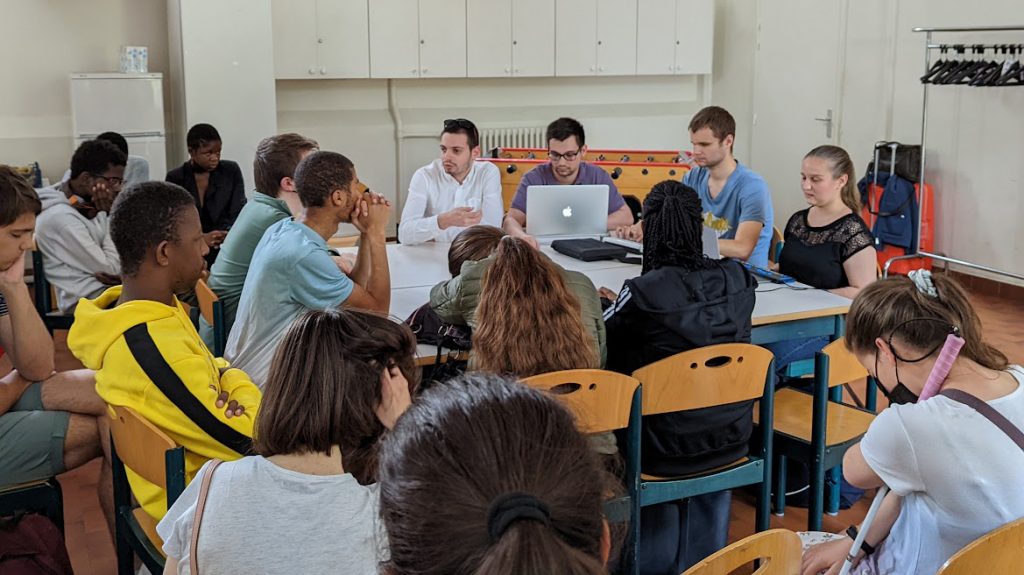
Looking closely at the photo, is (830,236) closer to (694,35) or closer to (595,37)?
(595,37)

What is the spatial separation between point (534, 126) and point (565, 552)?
7.80 m

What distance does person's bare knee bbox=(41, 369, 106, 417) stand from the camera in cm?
278

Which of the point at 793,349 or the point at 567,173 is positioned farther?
the point at 567,173

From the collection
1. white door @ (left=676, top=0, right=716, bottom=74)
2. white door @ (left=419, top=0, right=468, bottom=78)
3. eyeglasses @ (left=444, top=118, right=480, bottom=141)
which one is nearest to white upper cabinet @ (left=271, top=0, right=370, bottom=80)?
white door @ (left=419, top=0, right=468, bottom=78)

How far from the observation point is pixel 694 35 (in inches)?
341

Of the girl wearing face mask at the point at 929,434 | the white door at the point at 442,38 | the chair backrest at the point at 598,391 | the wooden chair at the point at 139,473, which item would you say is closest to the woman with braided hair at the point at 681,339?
the chair backrest at the point at 598,391

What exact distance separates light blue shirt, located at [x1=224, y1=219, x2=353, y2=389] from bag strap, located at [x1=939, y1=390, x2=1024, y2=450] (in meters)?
1.78

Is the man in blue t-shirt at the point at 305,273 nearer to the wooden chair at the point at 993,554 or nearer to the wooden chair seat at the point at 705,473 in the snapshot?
the wooden chair seat at the point at 705,473

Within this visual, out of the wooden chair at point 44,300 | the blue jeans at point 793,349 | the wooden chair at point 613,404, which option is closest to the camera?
the wooden chair at point 613,404

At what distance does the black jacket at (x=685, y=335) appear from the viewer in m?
2.83

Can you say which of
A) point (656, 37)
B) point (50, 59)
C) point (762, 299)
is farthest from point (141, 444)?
point (656, 37)

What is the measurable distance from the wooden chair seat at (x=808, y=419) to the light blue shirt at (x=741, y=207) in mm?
1038

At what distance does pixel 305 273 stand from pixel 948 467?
6.14 feet

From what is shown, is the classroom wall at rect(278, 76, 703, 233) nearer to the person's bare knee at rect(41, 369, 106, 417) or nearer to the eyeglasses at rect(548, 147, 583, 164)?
the eyeglasses at rect(548, 147, 583, 164)
